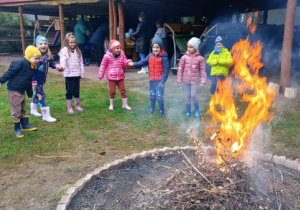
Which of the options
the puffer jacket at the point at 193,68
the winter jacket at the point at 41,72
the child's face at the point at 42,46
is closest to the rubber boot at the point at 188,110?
the puffer jacket at the point at 193,68

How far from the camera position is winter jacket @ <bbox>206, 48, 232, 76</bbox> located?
7.00 m

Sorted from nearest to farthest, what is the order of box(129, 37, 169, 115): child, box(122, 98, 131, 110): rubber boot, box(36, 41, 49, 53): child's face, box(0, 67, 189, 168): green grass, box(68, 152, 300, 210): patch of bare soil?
box(68, 152, 300, 210): patch of bare soil < box(0, 67, 189, 168): green grass < box(36, 41, 49, 53): child's face < box(129, 37, 169, 115): child < box(122, 98, 131, 110): rubber boot

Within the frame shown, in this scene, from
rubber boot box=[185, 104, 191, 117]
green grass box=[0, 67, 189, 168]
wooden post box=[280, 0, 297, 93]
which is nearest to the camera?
green grass box=[0, 67, 189, 168]

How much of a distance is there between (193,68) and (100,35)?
7999 mm

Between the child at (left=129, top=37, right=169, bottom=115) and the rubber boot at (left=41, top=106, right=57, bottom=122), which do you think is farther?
the child at (left=129, top=37, right=169, bottom=115)

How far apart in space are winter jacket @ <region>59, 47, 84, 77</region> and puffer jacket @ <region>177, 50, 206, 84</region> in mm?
2197

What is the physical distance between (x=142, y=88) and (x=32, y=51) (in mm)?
4471

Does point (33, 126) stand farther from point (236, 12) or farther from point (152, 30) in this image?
point (236, 12)

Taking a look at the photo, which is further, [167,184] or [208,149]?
[208,149]

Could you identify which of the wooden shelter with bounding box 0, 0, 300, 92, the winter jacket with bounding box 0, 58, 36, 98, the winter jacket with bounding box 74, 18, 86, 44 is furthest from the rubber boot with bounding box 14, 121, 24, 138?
the winter jacket with bounding box 74, 18, 86, 44

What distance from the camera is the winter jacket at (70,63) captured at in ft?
20.4

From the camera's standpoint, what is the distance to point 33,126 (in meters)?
5.68

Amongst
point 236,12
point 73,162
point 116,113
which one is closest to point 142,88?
point 116,113

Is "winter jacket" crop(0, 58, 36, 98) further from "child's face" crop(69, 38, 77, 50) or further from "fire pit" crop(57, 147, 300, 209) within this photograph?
"fire pit" crop(57, 147, 300, 209)
